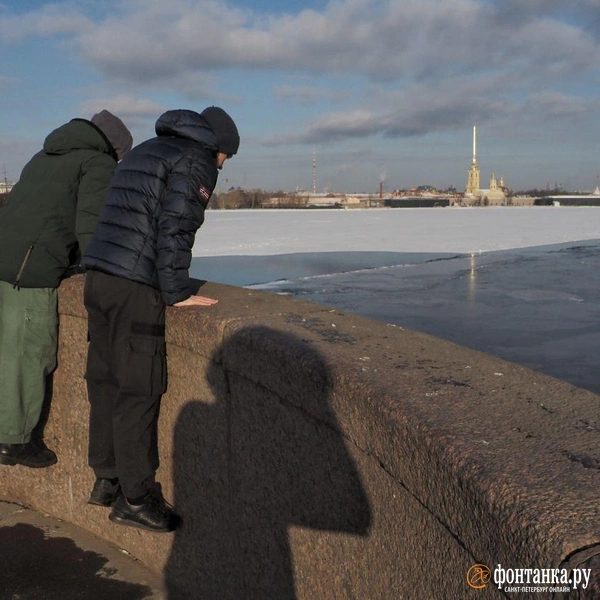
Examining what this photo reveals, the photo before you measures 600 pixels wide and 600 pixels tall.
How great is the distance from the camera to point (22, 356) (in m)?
2.88

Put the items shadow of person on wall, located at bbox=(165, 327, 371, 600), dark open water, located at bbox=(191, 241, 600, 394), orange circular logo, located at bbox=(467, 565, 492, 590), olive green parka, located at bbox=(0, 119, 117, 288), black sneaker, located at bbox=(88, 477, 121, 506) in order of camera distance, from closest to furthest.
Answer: orange circular logo, located at bbox=(467, 565, 492, 590) < shadow of person on wall, located at bbox=(165, 327, 371, 600) < black sneaker, located at bbox=(88, 477, 121, 506) < olive green parka, located at bbox=(0, 119, 117, 288) < dark open water, located at bbox=(191, 241, 600, 394)

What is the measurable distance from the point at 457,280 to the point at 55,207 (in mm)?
10352

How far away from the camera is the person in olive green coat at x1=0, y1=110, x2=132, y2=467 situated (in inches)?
111

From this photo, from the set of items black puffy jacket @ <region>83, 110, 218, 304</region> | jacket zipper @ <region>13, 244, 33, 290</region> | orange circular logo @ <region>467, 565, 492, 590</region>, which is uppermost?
black puffy jacket @ <region>83, 110, 218, 304</region>

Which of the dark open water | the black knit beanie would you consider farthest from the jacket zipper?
the dark open water

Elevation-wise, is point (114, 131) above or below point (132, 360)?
above

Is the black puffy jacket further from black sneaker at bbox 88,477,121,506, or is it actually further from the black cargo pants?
black sneaker at bbox 88,477,121,506

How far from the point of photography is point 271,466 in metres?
2.04

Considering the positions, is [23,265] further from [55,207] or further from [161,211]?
[161,211]

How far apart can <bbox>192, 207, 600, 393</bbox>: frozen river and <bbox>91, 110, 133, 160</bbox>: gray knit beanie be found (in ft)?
12.0

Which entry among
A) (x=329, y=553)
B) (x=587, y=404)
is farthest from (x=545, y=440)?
(x=329, y=553)

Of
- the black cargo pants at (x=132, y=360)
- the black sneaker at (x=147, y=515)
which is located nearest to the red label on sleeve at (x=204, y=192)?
the black cargo pants at (x=132, y=360)

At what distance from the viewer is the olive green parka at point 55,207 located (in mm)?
2816

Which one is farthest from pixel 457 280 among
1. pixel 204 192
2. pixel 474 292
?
pixel 204 192
